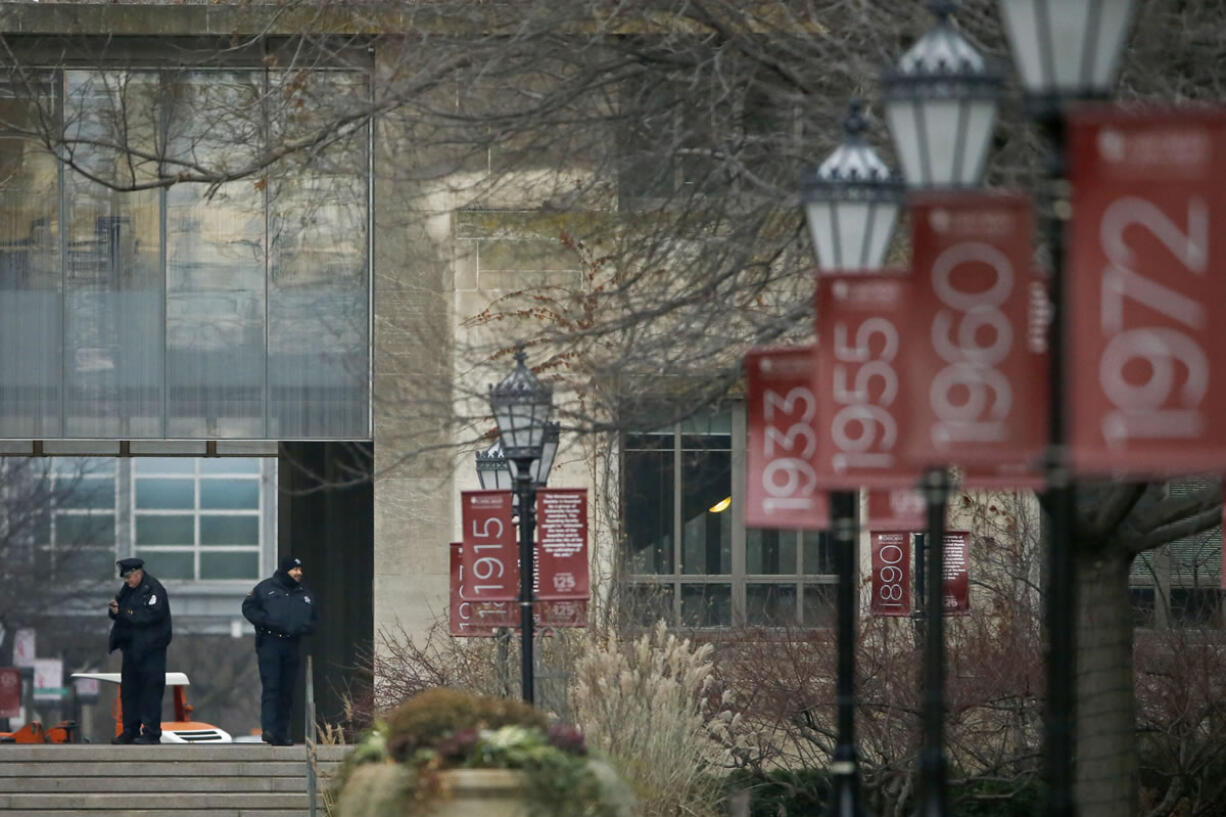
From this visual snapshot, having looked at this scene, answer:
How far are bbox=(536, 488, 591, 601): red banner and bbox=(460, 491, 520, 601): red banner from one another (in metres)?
0.27

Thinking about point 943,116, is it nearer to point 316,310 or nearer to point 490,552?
point 490,552

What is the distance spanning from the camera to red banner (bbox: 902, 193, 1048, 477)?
24.3 ft

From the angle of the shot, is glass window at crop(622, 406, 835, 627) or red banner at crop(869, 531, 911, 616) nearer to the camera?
red banner at crop(869, 531, 911, 616)

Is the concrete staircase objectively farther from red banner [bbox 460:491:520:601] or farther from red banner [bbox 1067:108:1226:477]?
red banner [bbox 1067:108:1226:477]

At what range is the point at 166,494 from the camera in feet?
276

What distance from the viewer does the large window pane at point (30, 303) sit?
28.8 metres

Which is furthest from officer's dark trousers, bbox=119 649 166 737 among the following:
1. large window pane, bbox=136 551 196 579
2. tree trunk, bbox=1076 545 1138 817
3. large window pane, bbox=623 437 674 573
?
large window pane, bbox=136 551 196 579

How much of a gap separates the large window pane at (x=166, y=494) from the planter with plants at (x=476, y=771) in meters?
73.3

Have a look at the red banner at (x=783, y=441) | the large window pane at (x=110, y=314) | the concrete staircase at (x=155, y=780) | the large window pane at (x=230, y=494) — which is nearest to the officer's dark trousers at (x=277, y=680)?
the concrete staircase at (x=155, y=780)

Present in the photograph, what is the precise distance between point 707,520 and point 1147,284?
2268 cm

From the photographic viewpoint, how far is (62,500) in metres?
68.4

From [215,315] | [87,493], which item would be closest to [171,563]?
[87,493]

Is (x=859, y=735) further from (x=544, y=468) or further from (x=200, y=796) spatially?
(x=200, y=796)

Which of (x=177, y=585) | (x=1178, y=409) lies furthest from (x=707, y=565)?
(x=177, y=585)
